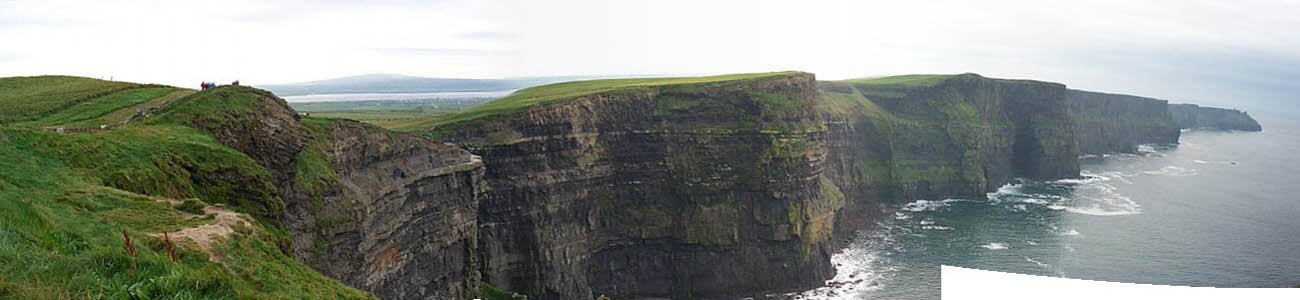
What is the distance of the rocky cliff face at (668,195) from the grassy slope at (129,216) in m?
30.2

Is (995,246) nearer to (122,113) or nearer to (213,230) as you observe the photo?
(213,230)

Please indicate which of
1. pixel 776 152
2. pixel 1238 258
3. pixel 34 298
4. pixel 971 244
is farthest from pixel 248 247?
pixel 1238 258

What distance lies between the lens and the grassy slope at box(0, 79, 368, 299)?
961 centimetres

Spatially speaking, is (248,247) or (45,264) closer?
(45,264)

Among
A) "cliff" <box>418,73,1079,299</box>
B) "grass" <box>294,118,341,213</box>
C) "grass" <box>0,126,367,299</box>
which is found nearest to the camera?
"grass" <box>0,126,367,299</box>

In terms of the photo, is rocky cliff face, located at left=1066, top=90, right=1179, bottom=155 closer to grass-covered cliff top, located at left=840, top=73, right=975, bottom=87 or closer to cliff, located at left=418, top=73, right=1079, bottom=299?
grass-covered cliff top, located at left=840, top=73, right=975, bottom=87

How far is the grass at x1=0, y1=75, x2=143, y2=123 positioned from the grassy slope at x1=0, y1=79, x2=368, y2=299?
888 mm

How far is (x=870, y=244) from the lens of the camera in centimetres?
7900

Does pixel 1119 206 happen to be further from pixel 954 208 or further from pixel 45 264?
pixel 45 264

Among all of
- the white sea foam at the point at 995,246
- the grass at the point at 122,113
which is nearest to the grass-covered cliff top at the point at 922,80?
the white sea foam at the point at 995,246

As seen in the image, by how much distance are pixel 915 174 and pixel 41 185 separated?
107m

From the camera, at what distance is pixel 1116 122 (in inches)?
6973

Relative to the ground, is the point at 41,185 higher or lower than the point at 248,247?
higher

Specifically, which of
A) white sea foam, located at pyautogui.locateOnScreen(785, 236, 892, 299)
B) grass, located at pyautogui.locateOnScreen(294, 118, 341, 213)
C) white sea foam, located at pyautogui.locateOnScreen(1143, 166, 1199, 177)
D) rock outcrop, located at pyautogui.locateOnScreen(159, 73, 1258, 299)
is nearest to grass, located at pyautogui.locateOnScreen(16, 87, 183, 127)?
rock outcrop, located at pyautogui.locateOnScreen(159, 73, 1258, 299)
